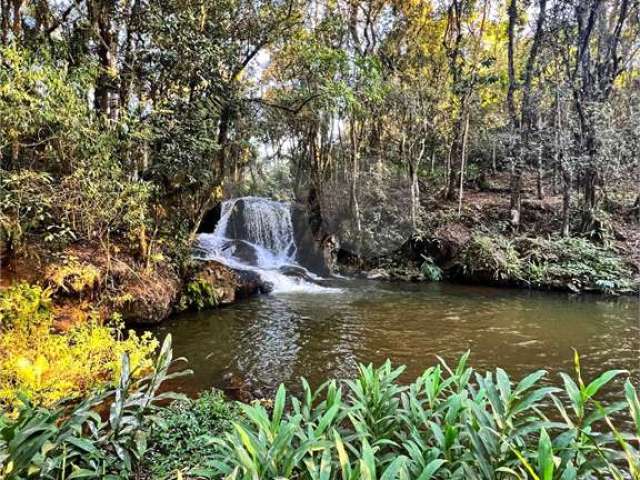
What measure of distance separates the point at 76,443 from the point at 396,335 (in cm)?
562

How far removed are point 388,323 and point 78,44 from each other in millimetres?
7508

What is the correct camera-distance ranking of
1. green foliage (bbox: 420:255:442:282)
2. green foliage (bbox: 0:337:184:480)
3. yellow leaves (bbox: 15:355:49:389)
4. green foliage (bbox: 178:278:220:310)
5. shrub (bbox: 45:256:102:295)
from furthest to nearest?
green foliage (bbox: 420:255:442:282) < green foliage (bbox: 178:278:220:310) < shrub (bbox: 45:256:102:295) < yellow leaves (bbox: 15:355:49:389) < green foliage (bbox: 0:337:184:480)

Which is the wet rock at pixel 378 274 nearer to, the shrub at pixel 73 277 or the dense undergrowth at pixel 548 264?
the dense undergrowth at pixel 548 264

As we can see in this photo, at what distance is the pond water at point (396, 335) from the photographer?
213 inches

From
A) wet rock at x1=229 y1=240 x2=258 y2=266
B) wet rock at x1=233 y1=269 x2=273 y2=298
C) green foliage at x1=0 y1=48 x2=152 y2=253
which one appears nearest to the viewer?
green foliage at x1=0 y1=48 x2=152 y2=253

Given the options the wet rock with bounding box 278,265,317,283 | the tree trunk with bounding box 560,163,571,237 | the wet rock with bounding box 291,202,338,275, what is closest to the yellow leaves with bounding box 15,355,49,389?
the wet rock with bounding box 278,265,317,283

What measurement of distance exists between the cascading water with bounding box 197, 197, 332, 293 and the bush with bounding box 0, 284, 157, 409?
8.10 metres

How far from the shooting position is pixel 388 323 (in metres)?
7.70

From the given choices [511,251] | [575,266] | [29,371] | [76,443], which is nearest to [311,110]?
[511,251]

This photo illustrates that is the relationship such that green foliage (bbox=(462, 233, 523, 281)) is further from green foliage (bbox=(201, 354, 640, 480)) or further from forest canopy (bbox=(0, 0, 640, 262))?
green foliage (bbox=(201, 354, 640, 480))

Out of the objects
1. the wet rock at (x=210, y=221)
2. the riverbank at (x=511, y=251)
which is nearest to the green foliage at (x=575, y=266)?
the riverbank at (x=511, y=251)

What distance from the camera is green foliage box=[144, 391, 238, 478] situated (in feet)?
8.13

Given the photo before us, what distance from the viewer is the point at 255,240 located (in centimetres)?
1481

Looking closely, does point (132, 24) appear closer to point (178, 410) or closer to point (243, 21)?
point (243, 21)
